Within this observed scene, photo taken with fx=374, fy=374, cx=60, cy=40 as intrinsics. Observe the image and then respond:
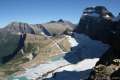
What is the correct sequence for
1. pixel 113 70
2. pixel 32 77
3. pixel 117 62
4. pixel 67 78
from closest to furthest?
pixel 113 70 → pixel 117 62 → pixel 67 78 → pixel 32 77

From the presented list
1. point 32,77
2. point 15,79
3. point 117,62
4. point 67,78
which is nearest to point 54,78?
point 67,78

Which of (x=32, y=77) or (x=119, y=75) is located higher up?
(x=119, y=75)

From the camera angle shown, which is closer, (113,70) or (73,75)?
(113,70)

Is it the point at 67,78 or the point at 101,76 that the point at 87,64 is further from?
the point at 101,76

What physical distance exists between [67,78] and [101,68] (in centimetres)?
8533

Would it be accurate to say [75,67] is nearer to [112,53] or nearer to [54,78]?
[54,78]

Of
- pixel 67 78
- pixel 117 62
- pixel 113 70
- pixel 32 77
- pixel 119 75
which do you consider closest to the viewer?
pixel 119 75

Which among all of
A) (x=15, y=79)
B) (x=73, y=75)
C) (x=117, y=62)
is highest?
(x=117, y=62)

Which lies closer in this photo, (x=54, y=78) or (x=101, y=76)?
(x=101, y=76)

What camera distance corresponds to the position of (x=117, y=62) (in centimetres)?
7281

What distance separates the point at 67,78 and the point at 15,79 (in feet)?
168

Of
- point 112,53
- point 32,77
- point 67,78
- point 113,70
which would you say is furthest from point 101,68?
point 32,77

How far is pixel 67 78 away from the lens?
501ft

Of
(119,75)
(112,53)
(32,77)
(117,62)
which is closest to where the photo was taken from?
(119,75)
